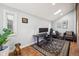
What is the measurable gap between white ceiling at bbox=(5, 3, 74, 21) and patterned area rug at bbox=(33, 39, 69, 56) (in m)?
0.51

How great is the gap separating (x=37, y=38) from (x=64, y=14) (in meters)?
0.75

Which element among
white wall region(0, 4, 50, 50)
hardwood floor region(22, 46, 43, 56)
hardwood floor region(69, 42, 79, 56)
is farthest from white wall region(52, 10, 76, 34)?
hardwood floor region(22, 46, 43, 56)

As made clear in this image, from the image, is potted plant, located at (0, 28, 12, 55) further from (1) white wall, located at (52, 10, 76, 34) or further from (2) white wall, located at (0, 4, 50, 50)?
(1) white wall, located at (52, 10, 76, 34)

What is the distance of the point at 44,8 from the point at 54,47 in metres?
0.83

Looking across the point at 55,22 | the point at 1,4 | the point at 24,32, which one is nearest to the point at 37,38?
the point at 24,32

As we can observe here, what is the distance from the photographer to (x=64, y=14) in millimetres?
1700

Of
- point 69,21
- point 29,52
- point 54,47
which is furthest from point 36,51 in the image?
point 69,21

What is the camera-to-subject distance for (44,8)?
5.59 feet

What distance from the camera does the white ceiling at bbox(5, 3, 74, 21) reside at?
65.2 inches

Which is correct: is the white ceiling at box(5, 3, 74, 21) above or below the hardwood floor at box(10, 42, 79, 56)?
above

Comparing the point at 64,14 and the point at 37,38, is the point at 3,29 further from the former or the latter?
the point at 64,14

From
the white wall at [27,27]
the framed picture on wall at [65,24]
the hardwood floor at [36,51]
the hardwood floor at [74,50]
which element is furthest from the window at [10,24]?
the hardwood floor at [74,50]

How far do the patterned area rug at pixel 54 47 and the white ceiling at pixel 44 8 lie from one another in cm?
51

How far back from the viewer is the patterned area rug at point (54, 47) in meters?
1.66
